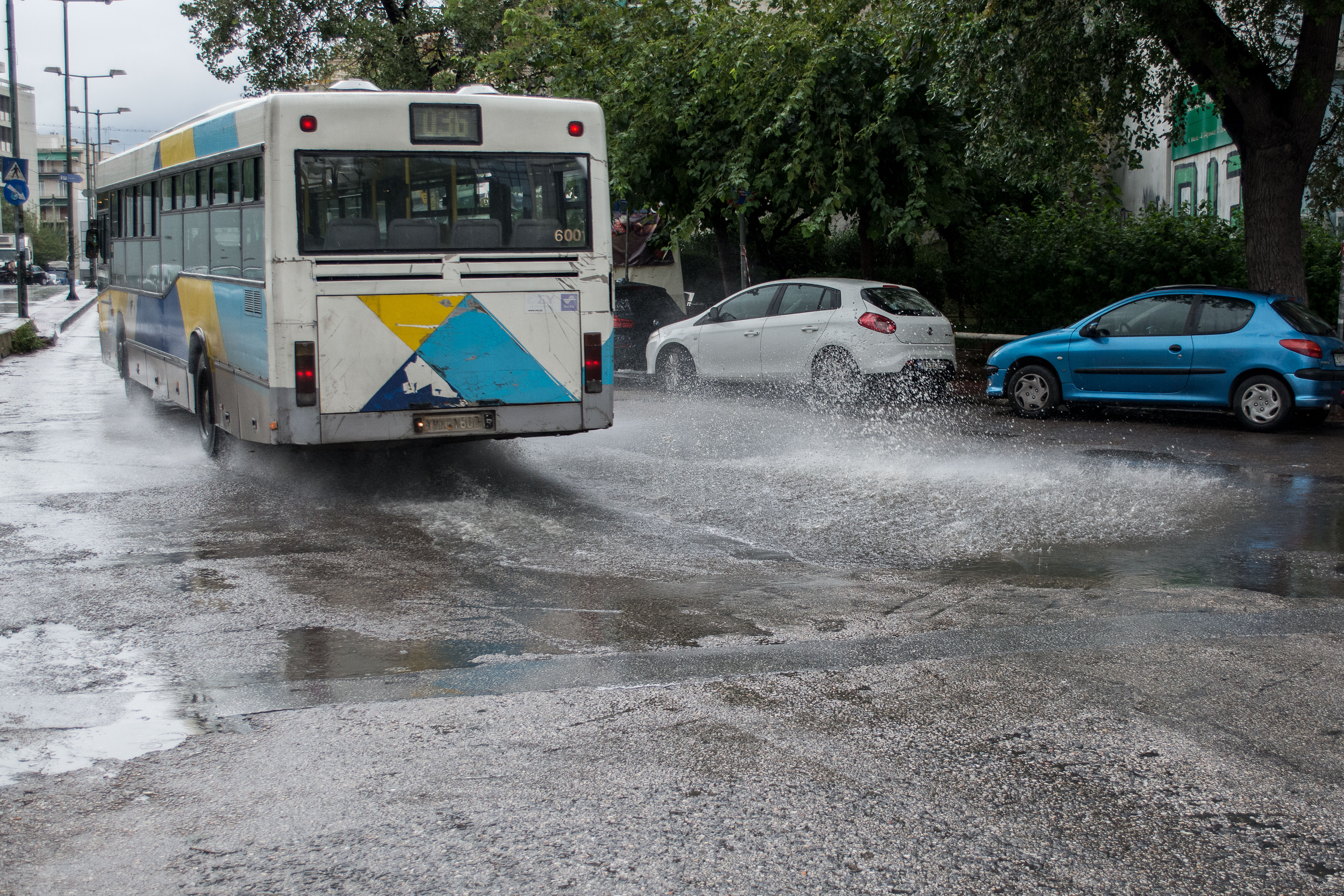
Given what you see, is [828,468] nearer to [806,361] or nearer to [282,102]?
[282,102]

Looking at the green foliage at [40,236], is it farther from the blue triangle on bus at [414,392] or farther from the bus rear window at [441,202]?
the blue triangle on bus at [414,392]

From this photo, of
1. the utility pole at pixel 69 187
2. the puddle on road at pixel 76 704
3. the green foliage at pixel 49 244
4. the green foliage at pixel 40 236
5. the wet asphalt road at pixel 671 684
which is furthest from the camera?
the green foliage at pixel 40 236

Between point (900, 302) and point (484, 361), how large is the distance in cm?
804

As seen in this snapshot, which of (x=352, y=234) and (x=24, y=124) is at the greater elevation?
(x=24, y=124)

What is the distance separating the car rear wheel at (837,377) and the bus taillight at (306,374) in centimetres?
837

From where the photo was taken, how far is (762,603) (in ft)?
20.4

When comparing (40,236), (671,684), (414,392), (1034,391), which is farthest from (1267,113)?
(40,236)

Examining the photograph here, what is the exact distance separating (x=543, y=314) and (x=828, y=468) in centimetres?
266

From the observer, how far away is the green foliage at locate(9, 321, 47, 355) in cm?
2430

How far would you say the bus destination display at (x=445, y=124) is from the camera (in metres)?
8.88

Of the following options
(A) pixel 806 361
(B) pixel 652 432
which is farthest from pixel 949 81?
(B) pixel 652 432

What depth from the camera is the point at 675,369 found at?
59.6ft

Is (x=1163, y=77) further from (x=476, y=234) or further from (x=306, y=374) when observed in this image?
(x=306, y=374)

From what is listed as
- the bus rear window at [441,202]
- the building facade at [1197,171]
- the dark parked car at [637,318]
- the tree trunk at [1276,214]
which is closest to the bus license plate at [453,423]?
the bus rear window at [441,202]
